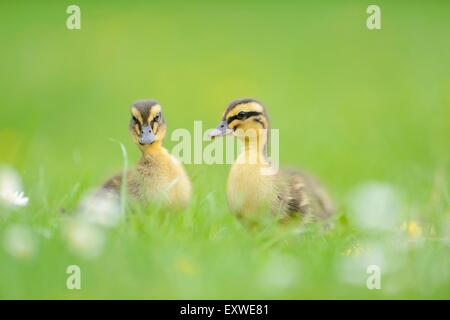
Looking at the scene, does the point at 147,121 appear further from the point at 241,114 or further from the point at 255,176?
the point at 255,176

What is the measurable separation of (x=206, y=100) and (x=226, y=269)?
20.3 feet

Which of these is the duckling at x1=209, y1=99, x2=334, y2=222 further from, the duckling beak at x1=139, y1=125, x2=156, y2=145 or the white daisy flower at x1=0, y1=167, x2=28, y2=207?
the white daisy flower at x1=0, y1=167, x2=28, y2=207

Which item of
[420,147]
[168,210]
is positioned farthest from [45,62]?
[168,210]

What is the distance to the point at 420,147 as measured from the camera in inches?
318

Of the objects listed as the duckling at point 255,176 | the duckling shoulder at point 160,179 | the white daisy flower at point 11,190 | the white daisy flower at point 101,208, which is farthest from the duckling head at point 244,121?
the white daisy flower at point 11,190

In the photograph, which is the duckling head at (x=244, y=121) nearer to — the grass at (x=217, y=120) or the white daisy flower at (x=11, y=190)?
the grass at (x=217, y=120)

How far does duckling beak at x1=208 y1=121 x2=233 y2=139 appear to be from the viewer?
4500 millimetres

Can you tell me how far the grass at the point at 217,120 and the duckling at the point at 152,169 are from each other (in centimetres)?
12

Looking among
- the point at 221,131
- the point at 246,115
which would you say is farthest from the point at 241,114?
the point at 221,131

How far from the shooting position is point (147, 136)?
4492 mm

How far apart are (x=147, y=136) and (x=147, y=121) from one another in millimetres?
82
